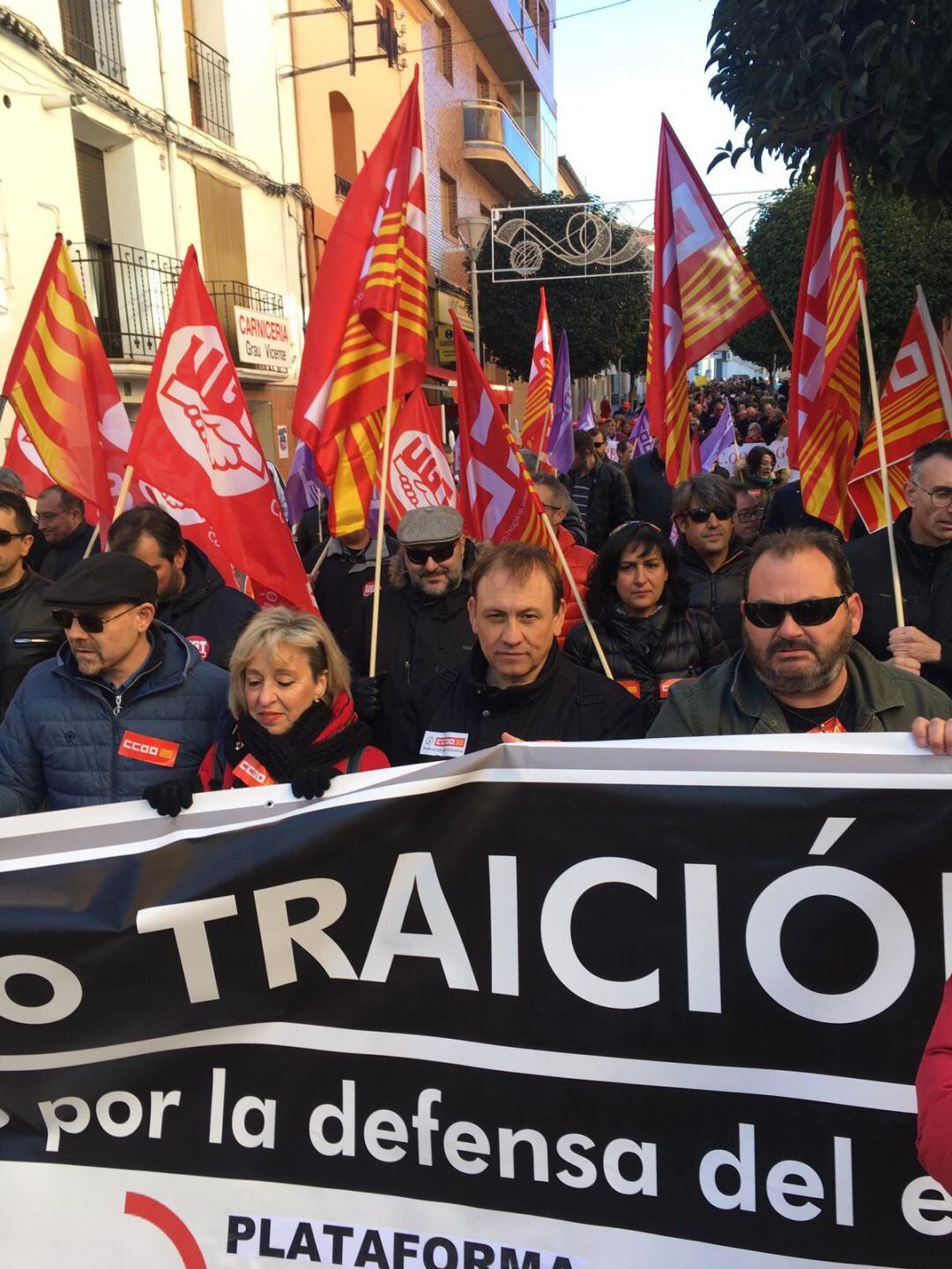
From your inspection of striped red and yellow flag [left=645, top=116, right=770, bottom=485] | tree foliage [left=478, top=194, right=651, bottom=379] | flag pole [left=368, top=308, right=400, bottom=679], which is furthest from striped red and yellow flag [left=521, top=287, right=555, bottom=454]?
tree foliage [left=478, top=194, right=651, bottom=379]

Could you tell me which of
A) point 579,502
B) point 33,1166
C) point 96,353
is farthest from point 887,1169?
point 579,502

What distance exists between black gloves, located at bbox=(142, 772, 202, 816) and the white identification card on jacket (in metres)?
0.77

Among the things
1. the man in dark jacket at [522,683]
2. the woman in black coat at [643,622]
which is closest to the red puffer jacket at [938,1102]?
the man in dark jacket at [522,683]

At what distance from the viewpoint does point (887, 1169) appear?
6.38 feet

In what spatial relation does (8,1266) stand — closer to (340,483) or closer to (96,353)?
(340,483)

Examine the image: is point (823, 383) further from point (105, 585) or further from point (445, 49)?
point (445, 49)

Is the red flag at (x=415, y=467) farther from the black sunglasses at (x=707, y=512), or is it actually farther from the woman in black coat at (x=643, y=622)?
the woman in black coat at (x=643, y=622)

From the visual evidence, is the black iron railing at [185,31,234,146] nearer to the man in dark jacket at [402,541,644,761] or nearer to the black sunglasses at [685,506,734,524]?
the black sunglasses at [685,506,734,524]

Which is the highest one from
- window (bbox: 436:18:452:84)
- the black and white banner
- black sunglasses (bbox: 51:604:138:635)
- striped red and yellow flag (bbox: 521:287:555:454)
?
window (bbox: 436:18:452:84)

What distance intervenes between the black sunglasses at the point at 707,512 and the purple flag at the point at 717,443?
702 cm

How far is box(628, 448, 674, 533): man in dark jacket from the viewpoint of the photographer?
7.94 metres

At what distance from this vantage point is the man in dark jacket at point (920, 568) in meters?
3.51

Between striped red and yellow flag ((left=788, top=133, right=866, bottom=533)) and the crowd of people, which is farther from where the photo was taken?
striped red and yellow flag ((left=788, top=133, right=866, bottom=533))

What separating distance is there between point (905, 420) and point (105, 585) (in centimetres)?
352
